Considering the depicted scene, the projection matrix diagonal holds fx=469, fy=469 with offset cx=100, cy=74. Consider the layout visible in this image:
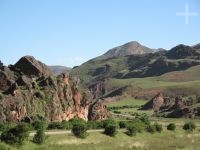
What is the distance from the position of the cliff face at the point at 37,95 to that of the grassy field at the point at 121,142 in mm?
17605

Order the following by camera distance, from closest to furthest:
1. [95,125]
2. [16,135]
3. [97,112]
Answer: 1. [16,135]
2. [95,125]
3. [97,112]

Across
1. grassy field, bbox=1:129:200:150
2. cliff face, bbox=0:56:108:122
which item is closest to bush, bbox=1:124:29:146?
grassy field, bbox=1:129:200:150

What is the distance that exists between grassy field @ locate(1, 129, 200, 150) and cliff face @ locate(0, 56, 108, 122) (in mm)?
17605

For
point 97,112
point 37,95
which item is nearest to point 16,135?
point 37,95

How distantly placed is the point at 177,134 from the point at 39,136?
118 feet

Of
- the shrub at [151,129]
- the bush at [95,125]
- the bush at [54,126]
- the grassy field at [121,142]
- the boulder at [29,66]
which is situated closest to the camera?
the grassy field at [121,142]

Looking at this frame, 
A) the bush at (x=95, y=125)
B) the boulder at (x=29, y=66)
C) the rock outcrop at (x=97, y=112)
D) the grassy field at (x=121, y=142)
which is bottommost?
the grassy field at (x=121, y=142)

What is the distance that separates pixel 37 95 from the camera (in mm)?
88625

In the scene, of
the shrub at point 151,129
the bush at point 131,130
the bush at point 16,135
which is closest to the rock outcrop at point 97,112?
the shrub at point 151,129

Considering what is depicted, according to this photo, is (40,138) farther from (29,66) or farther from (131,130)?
(29,66)

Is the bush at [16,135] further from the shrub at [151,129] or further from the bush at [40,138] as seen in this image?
the shrub at [151,129]

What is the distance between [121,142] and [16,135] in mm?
18699

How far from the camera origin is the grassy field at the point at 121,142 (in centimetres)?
5716

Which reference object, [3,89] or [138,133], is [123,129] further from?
[3,89]
